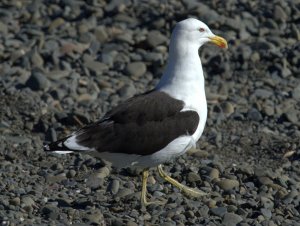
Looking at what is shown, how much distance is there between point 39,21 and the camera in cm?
1495

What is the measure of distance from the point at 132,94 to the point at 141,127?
3764mm

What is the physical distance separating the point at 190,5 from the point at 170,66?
6177 millimetres

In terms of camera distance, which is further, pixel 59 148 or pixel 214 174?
pixel 214 174

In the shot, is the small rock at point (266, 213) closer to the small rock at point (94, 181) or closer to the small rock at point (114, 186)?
the small rock at point (114, 186)

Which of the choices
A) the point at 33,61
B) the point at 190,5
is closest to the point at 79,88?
the point at 33,61

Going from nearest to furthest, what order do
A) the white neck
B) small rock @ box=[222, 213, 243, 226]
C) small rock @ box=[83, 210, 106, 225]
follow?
small rock @ box=[83, 210, 106, 225] → small rock @ box=[222, 213, 243, 226] → the white neck

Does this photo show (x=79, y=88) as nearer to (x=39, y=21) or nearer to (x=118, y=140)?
(x=39, y=21)

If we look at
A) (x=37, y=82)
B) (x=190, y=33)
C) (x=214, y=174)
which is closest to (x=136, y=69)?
(x=37, y=82)

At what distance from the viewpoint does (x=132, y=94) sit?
41.0ft

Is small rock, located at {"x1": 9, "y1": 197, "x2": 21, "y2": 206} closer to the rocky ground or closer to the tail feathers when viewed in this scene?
the rocky ground

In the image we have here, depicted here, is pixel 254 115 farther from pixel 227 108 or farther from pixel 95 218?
pixel 95 218

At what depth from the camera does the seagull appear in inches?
341

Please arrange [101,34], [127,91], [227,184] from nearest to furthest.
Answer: [227,184] < [127,91] < [101,34]

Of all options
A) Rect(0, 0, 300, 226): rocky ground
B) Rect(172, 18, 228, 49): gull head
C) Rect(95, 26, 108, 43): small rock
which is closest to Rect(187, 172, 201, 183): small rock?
Rect(0, 0, 300, 226): rocky ground
